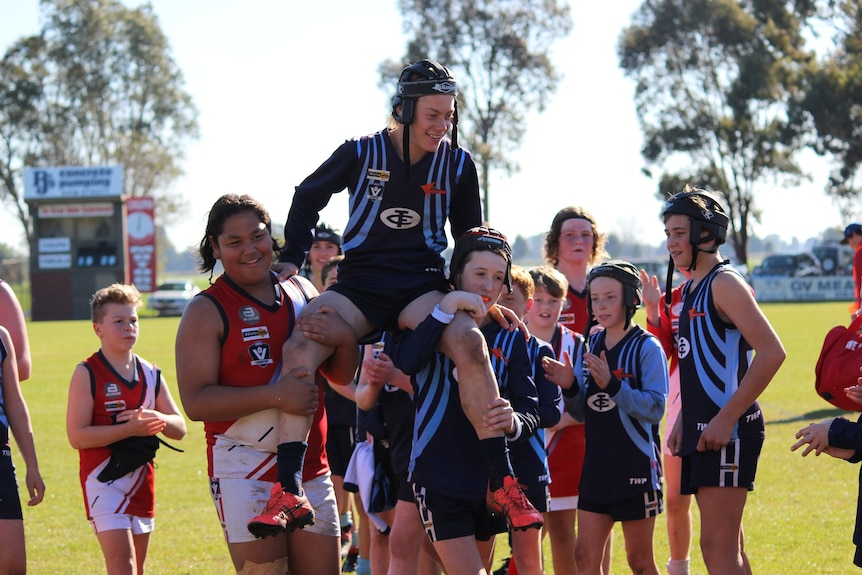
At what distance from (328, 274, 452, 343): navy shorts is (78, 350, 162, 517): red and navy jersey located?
1.84 m

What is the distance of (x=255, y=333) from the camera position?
164 inches

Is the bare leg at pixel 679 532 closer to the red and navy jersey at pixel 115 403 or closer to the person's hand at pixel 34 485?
the red and navy jersey at pixel 115 403

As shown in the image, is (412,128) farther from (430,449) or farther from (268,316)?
(430,449)

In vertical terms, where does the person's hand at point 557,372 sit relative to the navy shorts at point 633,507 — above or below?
above

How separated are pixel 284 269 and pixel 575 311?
280 cm

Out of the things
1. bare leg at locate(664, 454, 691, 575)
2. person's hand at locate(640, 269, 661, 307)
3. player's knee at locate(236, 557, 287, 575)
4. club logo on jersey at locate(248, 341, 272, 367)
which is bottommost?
bare leg at locate(664, 454, 691, 575)

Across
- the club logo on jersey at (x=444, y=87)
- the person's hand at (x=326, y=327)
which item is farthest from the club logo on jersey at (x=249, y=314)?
the club logo on jersey at (x=444, y=87)

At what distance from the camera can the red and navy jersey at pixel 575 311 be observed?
6.64 meters

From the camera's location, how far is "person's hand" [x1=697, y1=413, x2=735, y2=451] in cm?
465

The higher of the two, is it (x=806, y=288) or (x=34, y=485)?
(x=34, y=485)

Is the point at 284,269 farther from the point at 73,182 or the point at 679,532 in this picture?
the point at 73,182

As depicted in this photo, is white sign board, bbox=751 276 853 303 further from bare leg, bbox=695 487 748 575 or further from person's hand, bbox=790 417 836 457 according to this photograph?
person's hand, bbox=790 417 836 457

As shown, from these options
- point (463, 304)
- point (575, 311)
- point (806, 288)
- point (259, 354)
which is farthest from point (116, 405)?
point (806, 288)

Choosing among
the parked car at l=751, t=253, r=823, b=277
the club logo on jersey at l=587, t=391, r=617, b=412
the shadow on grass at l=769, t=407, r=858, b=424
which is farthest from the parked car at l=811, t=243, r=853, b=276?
the club logo on jersey at l=587, t=391, r=617, b=412
